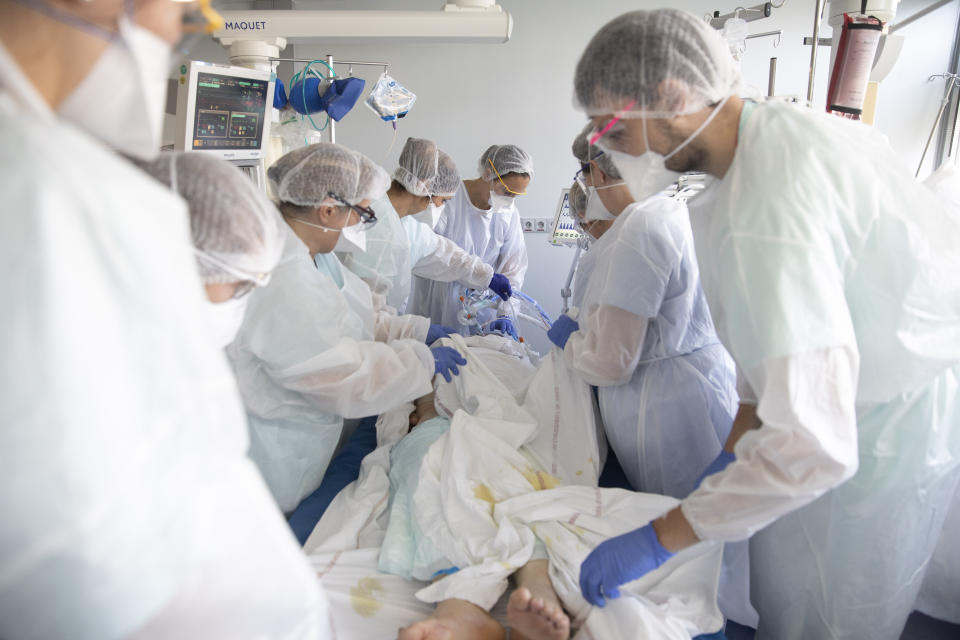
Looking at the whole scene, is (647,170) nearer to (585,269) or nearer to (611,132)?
(611,132)

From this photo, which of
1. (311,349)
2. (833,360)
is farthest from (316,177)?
(833,360)

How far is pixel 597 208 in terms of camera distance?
6.25ft

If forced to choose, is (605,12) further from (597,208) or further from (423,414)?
(423,414)

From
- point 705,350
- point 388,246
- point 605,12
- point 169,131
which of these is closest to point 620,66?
point 705,350

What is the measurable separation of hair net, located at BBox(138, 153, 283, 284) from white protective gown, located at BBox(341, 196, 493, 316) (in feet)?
4.18

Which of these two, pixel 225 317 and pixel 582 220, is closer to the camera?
pixel 225 317

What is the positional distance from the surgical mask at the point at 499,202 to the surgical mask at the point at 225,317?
2.18 m

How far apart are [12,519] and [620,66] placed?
1.05 meters

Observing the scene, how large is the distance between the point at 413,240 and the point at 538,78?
6.30ft

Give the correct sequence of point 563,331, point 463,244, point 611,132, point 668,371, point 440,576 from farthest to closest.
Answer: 1. point 463,244
2. point 563,331
3. point 668,371
4. point 440,576
5. point 611,132

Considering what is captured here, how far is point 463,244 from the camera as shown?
11.0ft

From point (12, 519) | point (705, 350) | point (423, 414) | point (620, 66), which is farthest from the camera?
point (423, 414)

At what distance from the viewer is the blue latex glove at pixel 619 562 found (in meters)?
1.12

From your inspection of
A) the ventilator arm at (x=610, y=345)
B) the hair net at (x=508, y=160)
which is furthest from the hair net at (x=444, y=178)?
the ventilator arm at (x=610, y=345)
